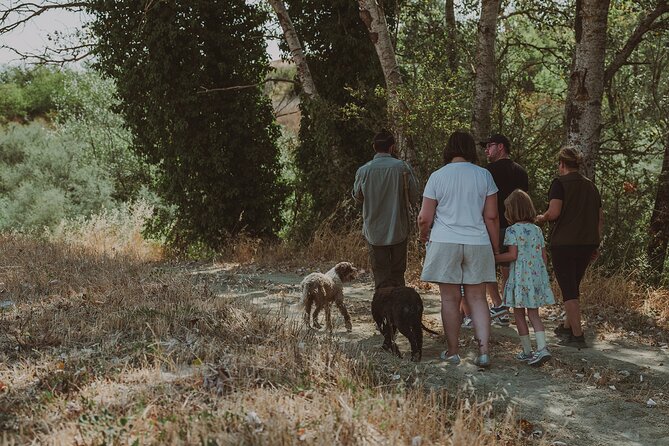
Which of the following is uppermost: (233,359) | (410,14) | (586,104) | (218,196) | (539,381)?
(410,14)

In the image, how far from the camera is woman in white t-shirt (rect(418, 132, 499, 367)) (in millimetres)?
6184

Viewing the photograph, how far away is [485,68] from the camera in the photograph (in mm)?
11539

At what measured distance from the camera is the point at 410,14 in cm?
1847

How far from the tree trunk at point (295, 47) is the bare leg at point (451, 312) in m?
9.16

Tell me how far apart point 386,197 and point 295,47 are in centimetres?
803

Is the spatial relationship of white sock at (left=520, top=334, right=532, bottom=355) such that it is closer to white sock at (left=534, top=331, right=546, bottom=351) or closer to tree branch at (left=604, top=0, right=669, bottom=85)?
white sock at (left=534, top=331, right=546, bottom=351)

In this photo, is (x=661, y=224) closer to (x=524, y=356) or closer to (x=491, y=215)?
(x=524, y=356)

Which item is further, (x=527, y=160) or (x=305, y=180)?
(x=305, y=180)

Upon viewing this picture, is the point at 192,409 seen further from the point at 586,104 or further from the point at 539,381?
the point at 586,104

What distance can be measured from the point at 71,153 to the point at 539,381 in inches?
1078

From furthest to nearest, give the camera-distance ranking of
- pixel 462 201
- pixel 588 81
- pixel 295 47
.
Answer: pixel 295 47
pixel 588 81
pixel 462 201

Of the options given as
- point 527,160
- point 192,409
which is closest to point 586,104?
point 527,160

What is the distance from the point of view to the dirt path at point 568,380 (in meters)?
5.11

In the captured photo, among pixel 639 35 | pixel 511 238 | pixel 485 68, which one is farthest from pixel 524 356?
pixel 639 35
